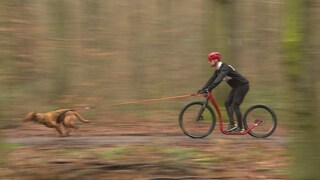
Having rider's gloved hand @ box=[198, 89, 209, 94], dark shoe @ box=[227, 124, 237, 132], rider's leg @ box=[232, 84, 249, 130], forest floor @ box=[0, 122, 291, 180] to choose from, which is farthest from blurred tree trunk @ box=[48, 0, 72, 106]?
rider's leg @ box=[232, 84, 249, 130]

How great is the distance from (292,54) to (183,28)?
12.0 m

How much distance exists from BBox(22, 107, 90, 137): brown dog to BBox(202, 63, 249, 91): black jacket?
324cm

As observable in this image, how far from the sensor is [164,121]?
1411 centimetres

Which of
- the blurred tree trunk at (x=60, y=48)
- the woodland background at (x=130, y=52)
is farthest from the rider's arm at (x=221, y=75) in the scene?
the blurred tree trunk at (x=60, y=48)

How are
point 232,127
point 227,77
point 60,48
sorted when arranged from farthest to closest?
point 60,48 < point 232,127 < point 227,77

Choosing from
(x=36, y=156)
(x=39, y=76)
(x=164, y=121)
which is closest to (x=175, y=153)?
(x=36, y=156)

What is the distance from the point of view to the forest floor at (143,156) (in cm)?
811

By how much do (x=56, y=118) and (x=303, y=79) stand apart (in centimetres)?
638

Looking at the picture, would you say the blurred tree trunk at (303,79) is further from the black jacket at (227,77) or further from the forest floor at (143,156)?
the black jacket at (227,77)

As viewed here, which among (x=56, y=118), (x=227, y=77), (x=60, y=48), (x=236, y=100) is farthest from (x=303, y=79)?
(x=60, y=48)

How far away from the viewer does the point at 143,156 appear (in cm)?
909

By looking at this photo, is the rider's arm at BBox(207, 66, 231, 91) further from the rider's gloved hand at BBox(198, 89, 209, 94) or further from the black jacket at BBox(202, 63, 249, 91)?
the rider's gloved hand at BBox(198, 89, 209, 94)

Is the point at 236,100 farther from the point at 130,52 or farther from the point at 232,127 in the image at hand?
the point at 130,52

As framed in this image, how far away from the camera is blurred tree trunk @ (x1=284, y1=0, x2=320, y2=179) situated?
5.95m
